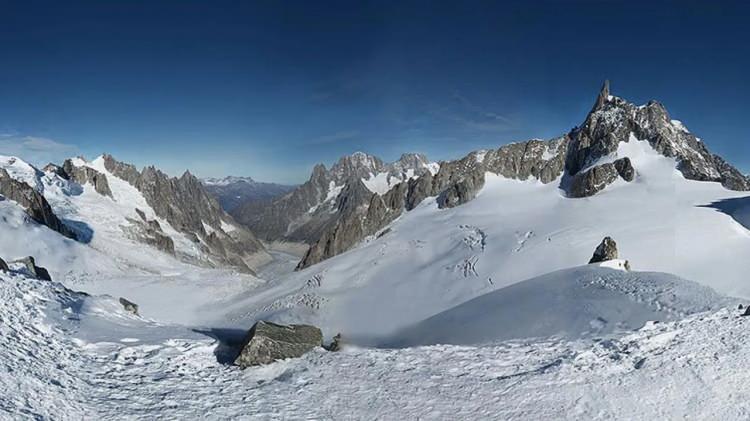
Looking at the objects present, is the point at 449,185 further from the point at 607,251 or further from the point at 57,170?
the point at 57,170

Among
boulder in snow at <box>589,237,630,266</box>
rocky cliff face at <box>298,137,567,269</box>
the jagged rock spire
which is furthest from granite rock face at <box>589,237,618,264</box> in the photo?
the jagged rock spire

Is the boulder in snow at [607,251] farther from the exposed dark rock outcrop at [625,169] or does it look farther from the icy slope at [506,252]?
the exposed dark rock outcrop at [625,169]

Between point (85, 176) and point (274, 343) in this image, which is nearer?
point (274, 343)

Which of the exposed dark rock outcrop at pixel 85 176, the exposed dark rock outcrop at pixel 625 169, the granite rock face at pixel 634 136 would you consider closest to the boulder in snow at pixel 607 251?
the exposed dark rock outcrop at pixel 625 169

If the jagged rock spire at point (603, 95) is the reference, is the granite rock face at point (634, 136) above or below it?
below

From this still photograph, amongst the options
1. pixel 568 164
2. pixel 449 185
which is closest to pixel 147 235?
pixel 449 185

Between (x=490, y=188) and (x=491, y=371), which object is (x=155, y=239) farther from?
(x=491, y=371)
